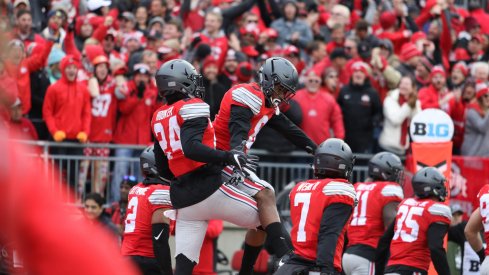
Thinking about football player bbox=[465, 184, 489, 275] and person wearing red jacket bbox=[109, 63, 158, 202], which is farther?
person wearing red jacket bbox=[109, 63, 158, 202]

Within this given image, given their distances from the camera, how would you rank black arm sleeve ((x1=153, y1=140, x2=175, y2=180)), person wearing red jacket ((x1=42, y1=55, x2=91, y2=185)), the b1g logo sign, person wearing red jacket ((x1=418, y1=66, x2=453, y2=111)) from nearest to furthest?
black arm sleeve ((x1=153, y1=140, x2=175, y2=180)), the b1g logo sign, person wearing red jacket ((x1=42, y1=55, x2=91, y2=185)), person wearing red jacket ((x1=418, y1=66, x2=453, y2=111))

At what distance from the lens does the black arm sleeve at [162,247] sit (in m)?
8.73

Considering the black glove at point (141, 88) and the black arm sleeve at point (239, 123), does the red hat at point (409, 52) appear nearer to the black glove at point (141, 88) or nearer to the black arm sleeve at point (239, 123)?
the black glove at point (141, 88)

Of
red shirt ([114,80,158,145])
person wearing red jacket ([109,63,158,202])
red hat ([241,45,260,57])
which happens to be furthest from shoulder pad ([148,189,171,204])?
red hat ([241,45,260,57])

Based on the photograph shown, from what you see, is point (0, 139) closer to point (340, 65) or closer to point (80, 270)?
point (80, 270)

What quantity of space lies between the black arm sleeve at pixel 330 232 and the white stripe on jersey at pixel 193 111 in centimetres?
117

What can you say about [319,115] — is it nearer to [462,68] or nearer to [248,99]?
[462,68]

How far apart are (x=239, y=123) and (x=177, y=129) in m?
0.45

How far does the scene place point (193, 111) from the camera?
739 cm

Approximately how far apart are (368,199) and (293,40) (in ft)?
20.6

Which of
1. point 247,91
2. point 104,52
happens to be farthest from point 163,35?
point 247,91

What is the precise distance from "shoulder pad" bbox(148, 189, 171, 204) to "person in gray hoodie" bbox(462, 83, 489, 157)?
6.28 meters

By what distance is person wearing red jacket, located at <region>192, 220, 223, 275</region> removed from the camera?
11.2 meters

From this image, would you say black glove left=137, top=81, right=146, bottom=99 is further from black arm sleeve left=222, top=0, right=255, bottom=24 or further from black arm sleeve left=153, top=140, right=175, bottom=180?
black arm sleeve left=153, top=140, right=175, bottom=180
